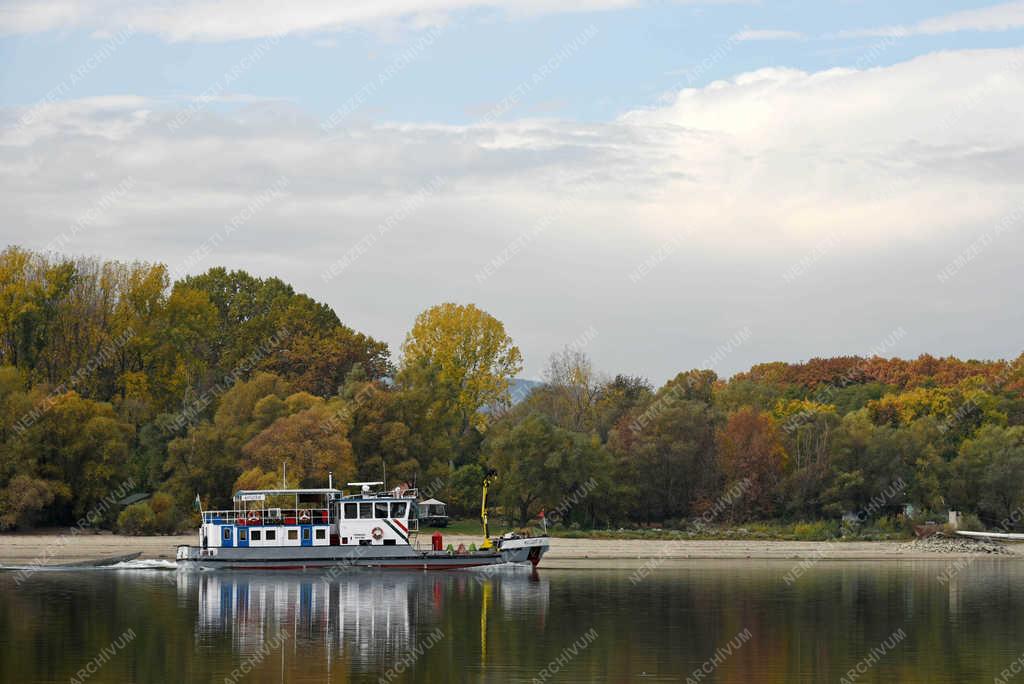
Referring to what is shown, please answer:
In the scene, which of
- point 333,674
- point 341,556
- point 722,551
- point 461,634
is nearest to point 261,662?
point 333,674

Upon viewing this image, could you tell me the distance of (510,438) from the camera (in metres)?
85.5

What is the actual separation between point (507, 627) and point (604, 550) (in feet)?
113

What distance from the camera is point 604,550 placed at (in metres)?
77.7

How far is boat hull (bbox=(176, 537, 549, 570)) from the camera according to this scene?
211 feet

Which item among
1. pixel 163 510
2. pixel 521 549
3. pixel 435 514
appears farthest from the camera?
pixel 435 514

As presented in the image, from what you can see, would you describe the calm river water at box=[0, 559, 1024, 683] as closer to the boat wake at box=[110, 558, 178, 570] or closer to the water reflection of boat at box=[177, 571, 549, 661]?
the water reflection of boat at box=[177, 571, 549, 661]

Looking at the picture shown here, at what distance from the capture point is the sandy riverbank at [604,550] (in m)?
71.7

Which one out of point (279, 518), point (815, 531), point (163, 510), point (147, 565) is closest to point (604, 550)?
point (815, 531)

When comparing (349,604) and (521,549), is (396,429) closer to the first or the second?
(521,549)

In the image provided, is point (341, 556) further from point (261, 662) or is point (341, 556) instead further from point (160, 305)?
point (160, 305)

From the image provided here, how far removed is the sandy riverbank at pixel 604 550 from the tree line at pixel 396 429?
8.41ft

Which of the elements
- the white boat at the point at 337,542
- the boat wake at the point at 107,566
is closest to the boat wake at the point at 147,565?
the boat wake at the point at 107,566

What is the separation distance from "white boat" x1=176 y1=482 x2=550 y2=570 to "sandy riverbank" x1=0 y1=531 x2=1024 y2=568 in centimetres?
645

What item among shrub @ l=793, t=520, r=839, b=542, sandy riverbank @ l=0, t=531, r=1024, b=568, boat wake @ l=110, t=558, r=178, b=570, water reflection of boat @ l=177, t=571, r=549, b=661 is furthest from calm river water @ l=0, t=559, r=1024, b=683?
Result: shrub @ l=793, t=520, r=839, b=542
